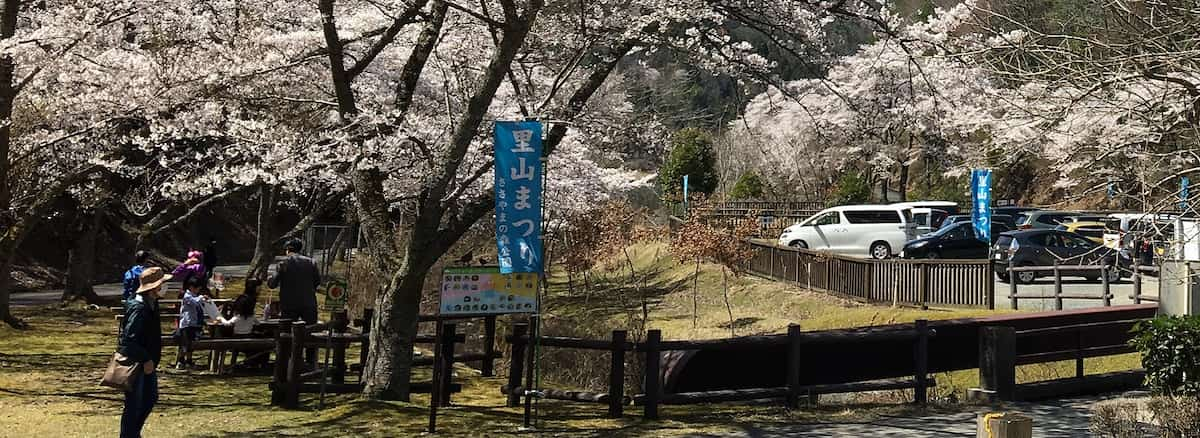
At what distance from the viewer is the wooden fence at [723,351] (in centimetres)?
946

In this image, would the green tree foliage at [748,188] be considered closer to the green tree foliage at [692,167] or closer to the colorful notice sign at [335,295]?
the green tree foliage at [692,167]

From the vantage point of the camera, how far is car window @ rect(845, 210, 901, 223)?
94.8 ft

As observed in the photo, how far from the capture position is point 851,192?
41500mm

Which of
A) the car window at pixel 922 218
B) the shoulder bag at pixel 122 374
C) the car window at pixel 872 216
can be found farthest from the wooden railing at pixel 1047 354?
the car window at pixel 922 218

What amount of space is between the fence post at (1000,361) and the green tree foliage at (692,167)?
31218 millimetres

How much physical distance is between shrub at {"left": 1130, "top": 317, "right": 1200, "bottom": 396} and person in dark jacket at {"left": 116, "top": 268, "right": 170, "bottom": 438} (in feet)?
24.8

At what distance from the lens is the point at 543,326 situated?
1525cm

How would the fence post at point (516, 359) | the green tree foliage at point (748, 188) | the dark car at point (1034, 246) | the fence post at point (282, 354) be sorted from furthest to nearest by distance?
the green tree foliage at point (748, 188) < the dark car at point (1034, 246) < the fence post at point (282, 354) < the fence post at point (516, 359)

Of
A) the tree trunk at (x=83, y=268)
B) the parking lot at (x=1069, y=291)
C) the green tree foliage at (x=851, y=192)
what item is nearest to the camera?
the parking lot at (x=1069, y=291)

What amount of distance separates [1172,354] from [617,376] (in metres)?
4.48

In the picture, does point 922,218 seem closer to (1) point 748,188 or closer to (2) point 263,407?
(1) point 748,188

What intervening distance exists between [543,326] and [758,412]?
18.4ft

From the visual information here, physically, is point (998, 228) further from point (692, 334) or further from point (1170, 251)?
point (1170, 251)

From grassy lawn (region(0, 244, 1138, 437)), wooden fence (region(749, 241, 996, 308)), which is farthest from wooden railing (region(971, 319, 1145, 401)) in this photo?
wooden fence (region(749, 241, 996, 308))
